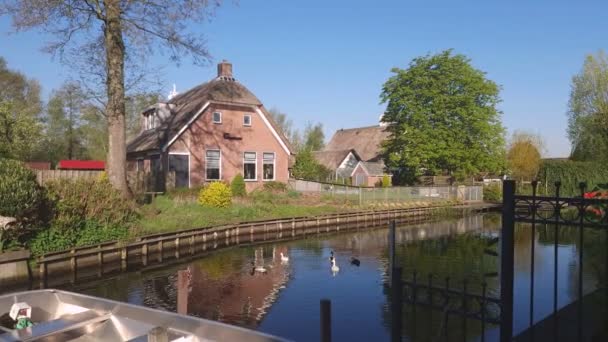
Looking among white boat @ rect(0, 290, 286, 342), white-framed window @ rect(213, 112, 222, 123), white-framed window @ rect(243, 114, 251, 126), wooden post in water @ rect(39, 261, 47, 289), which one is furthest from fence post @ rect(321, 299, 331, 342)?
white-framed window @ rect(243, 114, 251, 126)

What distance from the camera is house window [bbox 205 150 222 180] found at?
31125 mm

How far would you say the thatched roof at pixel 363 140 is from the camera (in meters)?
60.2

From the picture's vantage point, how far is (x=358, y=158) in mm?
56125

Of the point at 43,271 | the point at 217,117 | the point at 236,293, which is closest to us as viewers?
the point at 236,293

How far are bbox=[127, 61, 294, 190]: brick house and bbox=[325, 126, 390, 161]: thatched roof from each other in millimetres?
25854

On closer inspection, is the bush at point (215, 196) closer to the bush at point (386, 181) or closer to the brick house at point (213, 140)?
the brick house at point (213, 140)

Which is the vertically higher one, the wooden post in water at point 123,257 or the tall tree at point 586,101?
the tall tree at point 586,101

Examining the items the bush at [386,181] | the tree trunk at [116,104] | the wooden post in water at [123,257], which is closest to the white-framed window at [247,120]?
the tree trunk at [116,104]

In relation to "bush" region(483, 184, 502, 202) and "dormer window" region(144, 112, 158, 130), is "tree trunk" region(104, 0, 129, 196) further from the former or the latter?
"bush" region(483, 184, 502, 202)

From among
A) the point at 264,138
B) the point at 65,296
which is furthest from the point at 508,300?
the point at 264,138

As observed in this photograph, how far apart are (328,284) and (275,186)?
19122 millimetres

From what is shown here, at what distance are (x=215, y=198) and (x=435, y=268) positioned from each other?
13.2m

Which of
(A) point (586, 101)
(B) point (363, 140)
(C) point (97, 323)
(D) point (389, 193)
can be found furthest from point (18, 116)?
(A) point (586, 101)

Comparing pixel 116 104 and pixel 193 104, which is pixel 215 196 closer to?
pixel 116 104
